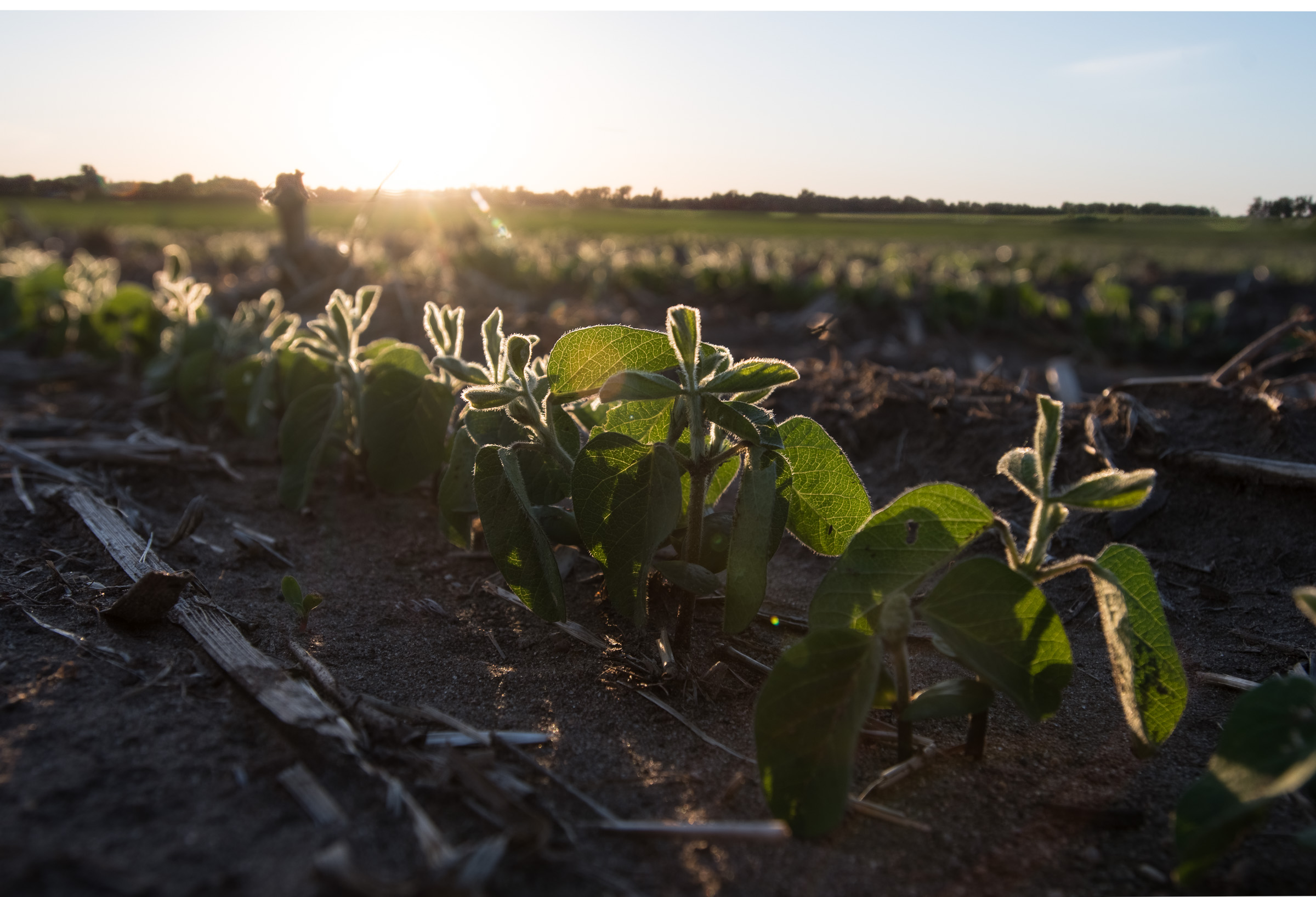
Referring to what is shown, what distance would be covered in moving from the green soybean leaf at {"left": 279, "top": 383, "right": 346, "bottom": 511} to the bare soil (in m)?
0.17

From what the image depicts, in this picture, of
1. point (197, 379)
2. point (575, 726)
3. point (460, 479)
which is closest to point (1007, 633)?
point (575, 726)

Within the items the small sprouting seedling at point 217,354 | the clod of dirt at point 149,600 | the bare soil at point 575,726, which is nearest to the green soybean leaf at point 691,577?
the bare soil at point 575,726

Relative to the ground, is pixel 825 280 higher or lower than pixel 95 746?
higher

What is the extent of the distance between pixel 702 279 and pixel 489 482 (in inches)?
296

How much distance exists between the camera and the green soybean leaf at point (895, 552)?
1.60 m

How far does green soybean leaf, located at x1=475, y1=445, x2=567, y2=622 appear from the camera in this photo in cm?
190

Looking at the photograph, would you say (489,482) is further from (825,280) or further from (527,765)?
(825,280)

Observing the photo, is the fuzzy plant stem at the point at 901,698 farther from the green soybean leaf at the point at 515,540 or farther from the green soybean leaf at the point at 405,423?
the green soybean leaf at the point at 405,423

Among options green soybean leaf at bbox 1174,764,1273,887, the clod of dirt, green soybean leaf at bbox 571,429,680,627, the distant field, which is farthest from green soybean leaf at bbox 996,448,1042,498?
the distant field

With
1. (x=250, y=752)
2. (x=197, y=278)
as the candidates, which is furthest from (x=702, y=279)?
(x=250, y=752)

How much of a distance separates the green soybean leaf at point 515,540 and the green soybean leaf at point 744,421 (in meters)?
0.47

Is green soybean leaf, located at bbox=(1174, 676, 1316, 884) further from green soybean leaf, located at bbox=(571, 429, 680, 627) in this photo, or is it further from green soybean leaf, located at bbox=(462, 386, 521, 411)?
green soybean leaf, located at bbox=(462, 386, 521, 411)

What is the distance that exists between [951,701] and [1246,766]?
0.45 m

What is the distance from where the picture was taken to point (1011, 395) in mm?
3449
